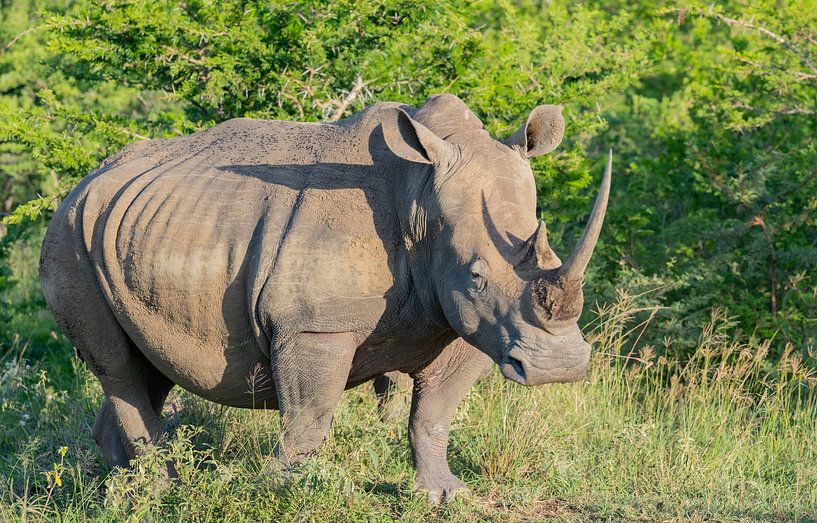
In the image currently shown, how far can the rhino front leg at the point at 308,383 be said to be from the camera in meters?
5.07

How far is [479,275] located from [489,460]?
5.33ft

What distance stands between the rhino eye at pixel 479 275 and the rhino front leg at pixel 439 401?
0.85m

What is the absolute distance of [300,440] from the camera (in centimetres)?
519

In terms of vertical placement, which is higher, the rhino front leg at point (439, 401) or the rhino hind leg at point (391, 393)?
the rhino front leg at point (439, 401)

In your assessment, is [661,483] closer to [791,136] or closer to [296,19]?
[296,19]

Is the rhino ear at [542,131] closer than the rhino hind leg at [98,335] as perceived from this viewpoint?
Yes

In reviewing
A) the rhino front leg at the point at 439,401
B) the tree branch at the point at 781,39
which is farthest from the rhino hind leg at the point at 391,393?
the tree branch at the point at 781,39

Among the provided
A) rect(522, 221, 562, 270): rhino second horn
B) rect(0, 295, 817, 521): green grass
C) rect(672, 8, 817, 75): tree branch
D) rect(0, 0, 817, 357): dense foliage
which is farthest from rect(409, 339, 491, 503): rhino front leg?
rect(672, 8, 817, 75): tree branch

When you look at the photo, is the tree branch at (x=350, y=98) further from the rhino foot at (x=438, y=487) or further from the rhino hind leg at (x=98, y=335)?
the rhino foot at (x=438, y=487)

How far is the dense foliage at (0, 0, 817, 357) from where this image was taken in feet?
27.5

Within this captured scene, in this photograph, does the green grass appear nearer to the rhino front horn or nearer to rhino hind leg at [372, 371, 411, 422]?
rhino hind leg at [372, 371, 411, 422]

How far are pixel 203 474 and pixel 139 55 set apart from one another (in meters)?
4.13

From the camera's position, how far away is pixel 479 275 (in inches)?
187

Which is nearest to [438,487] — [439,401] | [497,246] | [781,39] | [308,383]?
[439,401]
